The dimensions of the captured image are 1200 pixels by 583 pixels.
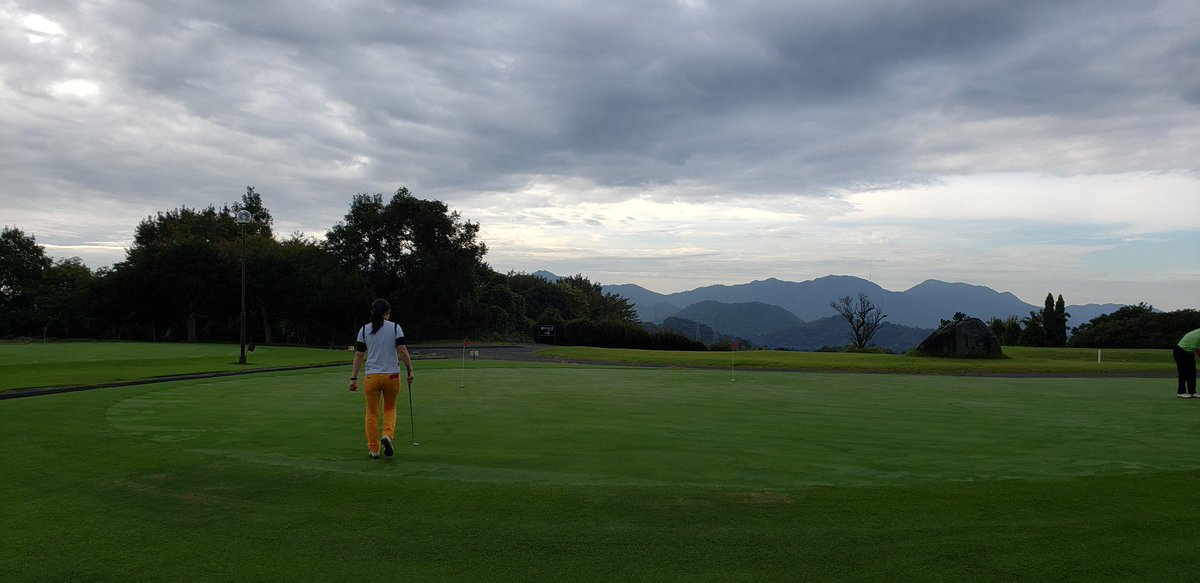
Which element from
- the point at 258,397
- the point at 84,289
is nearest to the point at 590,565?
the point at 258,397

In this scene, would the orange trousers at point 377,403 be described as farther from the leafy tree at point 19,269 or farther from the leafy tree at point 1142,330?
the leafy tree at point 19,269

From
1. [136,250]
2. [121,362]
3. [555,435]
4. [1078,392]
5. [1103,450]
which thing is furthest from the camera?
[136,250]

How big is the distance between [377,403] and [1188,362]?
65.0ft

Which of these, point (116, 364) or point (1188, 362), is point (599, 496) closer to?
point (1188, 362)

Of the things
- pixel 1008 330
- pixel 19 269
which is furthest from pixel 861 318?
pixel 19 269

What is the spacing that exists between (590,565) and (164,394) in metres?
16.6

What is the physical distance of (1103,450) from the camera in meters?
9.95

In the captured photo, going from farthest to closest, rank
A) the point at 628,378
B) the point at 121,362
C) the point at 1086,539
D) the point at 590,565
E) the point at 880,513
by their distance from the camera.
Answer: the point at 121,362
the point at 628,378
the point at 880,513
the point at 1086,539
the point at 590,565

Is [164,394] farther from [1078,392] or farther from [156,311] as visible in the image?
[156,311]

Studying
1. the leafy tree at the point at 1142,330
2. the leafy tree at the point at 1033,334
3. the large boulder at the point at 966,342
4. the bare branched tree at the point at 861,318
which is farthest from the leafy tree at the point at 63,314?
the leafy tree at the point at 1142,330

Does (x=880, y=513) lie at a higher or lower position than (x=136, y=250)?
lower

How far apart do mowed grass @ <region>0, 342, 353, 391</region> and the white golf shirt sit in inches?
594

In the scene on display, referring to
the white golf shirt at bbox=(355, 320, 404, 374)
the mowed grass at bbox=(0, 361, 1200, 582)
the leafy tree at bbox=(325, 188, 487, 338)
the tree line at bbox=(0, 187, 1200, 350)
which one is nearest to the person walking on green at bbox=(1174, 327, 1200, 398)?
the mowed grass at bbox=(0, 361, 1200, 582)

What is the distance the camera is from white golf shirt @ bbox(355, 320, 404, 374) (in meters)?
9.82
